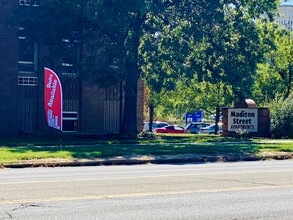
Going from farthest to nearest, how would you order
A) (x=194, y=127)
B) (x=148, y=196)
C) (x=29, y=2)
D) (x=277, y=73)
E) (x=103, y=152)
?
(x=194, y=127) → (x=277, y=73) → (x=29, y=2) → (x=103, y=152) → (x=148, y=196)

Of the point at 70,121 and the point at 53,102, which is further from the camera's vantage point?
the point at 70,121

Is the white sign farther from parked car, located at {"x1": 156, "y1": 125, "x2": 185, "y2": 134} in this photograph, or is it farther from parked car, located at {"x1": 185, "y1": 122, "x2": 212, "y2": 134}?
parked car, located at {"x1": 185, "y1": 122, "x2": 212, "y2": 134}

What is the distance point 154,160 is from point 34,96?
19998 mm

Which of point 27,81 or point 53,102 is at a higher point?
point 27,81

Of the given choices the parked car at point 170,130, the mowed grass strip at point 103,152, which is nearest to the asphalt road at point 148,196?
the mowed grass strip at point 103,152

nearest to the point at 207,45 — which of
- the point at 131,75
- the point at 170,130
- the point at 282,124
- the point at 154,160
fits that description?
the point at 131,75

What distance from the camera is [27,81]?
4109 cm

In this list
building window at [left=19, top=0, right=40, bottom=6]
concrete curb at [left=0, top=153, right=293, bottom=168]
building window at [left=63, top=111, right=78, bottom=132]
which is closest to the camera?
concrete curb at [left=0, top=153, right=293, bottom=168]

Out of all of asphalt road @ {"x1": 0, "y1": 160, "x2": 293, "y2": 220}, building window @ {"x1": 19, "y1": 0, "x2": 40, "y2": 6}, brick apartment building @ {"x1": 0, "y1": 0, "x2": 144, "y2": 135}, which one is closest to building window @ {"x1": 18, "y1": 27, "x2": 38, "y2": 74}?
brick apartment building @ {"x1": 0, "y1": 0, "x2": 144, "y2": 135}

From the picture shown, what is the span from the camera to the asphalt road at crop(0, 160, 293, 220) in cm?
985

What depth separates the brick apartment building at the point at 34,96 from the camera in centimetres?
3988

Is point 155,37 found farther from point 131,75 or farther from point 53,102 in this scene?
point 53,102

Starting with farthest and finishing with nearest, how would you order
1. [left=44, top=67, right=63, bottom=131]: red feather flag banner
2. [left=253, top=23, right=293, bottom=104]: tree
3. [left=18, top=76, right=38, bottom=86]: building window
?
[left=253, top=23, right=293, bottom=104]: tree, [left=18, top=76, right=38, bottom=86]: building window, [left=44, top=67, right=63, bottom=131]: red feather flag banner

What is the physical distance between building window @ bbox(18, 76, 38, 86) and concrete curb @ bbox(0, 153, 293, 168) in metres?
19.2
